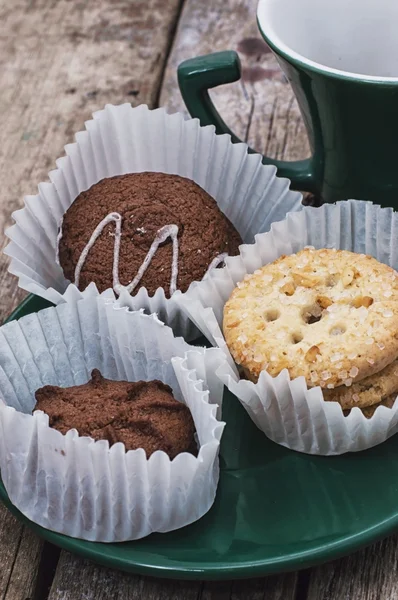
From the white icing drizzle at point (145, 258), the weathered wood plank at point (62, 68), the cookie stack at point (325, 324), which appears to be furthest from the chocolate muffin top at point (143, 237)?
the weathered wood plank at point (62, 68)

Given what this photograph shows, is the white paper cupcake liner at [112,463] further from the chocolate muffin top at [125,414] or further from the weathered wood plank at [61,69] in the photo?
the weathered wood plank at [61,69]

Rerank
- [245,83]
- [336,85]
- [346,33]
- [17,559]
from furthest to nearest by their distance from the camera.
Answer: [245,83] < [346,33] < [336,85] < [17,559]

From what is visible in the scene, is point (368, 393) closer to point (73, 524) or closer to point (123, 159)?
point (73, 524)

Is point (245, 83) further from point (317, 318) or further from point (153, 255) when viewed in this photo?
point (317, 318)

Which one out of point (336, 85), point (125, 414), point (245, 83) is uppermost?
point (336, 85)

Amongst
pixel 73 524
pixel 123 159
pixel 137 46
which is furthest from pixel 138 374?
pixel 137 46

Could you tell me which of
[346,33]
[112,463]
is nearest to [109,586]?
[112,463]
